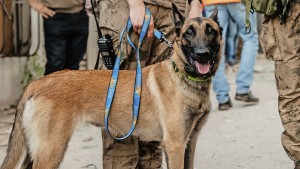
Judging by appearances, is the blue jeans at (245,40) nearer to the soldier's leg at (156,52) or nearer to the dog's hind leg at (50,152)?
the soldier's leg at (156,52)

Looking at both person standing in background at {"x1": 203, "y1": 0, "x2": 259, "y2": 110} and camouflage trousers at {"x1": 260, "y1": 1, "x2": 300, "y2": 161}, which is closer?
camouflage trousers at {"x1": 260, "y1": 1, "x2": 300, "y2": 161}

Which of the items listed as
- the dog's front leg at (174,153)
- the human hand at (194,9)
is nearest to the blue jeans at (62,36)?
the human hand at (194,9)

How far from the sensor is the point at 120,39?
14.5ft

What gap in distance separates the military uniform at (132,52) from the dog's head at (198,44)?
0.35 m

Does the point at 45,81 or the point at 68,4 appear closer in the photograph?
the point at 45,81

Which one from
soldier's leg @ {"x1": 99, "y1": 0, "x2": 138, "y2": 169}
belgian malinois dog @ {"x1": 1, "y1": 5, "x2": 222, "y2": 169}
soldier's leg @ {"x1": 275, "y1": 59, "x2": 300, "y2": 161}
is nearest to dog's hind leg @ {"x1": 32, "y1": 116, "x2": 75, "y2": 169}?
belgian malinois dog @ {"x1": 1, "y1": 5, "x2": 222, "y2": 169}

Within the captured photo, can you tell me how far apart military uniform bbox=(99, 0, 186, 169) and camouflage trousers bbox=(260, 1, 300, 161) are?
0.78 m

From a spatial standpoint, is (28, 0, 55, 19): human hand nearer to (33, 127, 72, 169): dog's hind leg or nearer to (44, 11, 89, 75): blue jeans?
(44, 11, 89, 75): blue jeans

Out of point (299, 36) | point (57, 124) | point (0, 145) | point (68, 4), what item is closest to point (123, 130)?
point (57, 124)

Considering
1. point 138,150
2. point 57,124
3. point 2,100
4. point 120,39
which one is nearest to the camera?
point 57,124

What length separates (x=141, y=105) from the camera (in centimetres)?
428

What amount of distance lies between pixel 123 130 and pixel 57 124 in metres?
0.51

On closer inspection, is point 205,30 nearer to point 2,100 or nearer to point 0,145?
point 0,145

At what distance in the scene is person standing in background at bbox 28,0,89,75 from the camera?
6.98 m
